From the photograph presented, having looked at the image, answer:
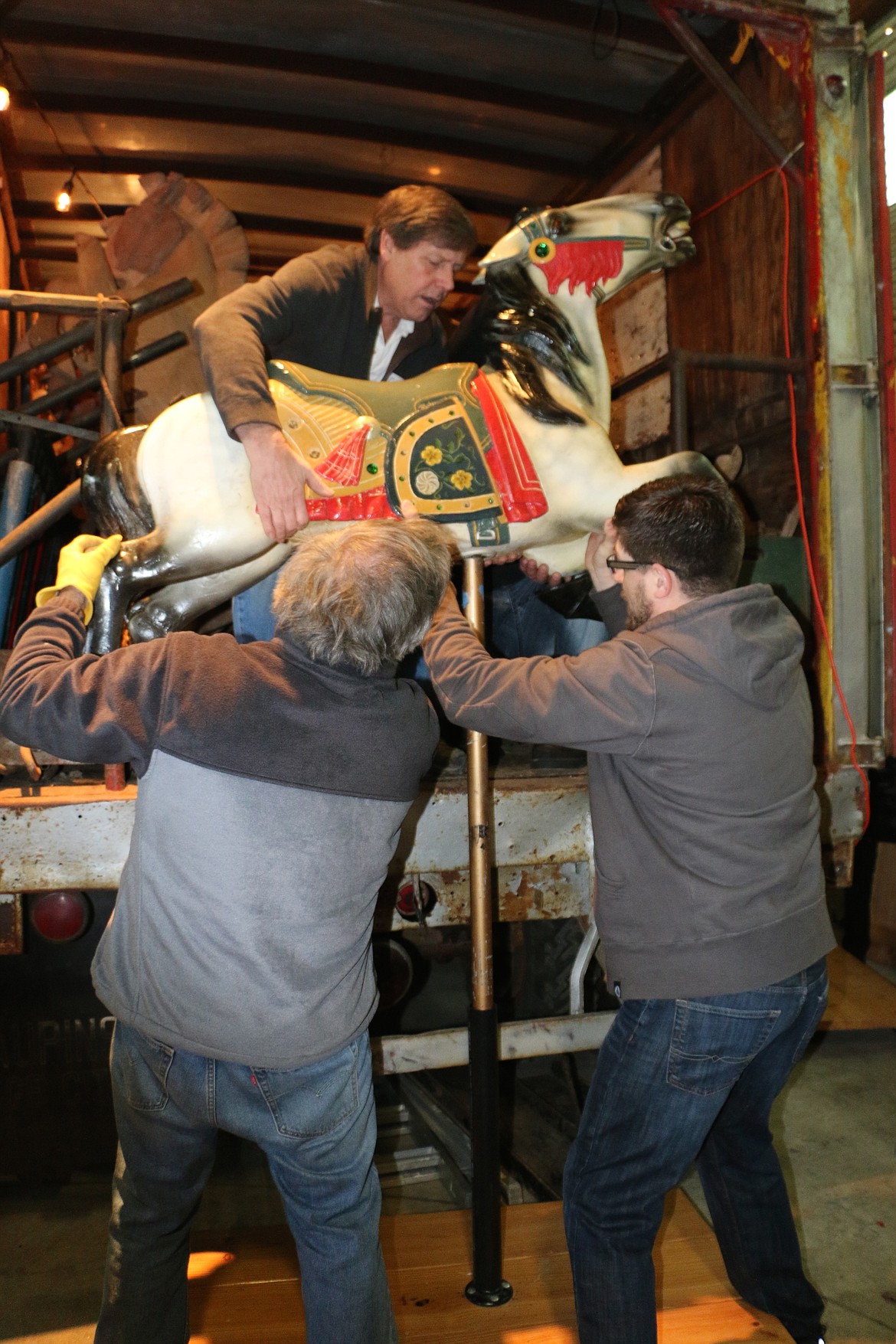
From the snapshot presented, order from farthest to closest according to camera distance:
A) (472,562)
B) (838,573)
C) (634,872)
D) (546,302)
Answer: (838,573) → (546,302) → (472,562) → (634,872)

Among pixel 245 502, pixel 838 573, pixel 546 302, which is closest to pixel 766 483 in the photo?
pixel 838 573

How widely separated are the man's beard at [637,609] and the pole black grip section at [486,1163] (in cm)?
89

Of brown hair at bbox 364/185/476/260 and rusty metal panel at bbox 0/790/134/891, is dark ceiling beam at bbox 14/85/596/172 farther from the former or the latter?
rusty metal panel at bbox 0/790/134/891

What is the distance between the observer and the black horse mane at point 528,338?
210 cm

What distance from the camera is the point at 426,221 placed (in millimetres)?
1960

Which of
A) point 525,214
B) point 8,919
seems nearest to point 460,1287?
point 8,919

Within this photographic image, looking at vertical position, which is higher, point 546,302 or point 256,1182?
point 546,302

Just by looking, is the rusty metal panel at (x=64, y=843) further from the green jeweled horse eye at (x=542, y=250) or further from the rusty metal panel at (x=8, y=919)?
the green jeweled horse eye at (x=542, y=250)

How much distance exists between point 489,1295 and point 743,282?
352 cm

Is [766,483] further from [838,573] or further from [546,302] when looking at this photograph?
[546,302]

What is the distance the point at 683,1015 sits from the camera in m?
1.51

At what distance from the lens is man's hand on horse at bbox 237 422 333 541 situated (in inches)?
70.2

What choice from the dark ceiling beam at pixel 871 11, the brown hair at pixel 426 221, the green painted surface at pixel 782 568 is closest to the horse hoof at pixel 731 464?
the green painted surface at pixel 782 568

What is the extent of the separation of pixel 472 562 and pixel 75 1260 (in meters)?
1.99
